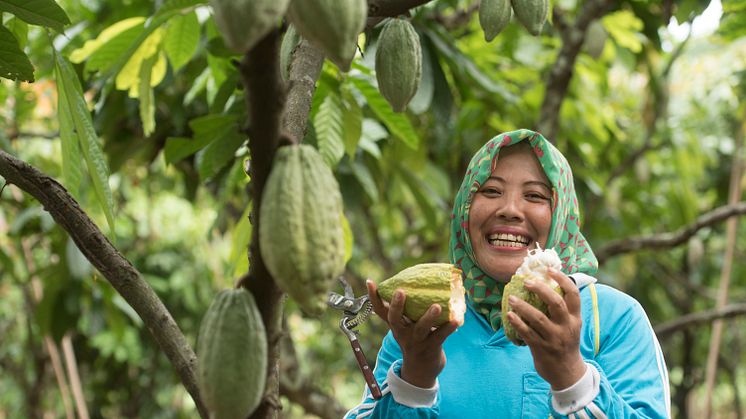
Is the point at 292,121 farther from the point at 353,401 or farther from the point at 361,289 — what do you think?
the point at 353,401

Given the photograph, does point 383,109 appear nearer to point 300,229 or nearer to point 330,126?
point 330,126

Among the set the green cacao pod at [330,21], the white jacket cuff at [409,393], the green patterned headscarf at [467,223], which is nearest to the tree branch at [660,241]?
the green patterned headscarf at [467,223]

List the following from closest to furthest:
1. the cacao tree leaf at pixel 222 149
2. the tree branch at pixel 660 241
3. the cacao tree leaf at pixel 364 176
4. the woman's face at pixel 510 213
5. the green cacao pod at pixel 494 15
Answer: the green cacao pod at pixel 494 15 < the woman's face at pixel 510 213 < the cacao tree leaf at pixel 222 149 < the cacao tree leaf at pixel 364 176 < the tree branch at pixel 660 241

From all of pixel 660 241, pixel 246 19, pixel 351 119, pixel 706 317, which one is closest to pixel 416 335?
pixel 246 19

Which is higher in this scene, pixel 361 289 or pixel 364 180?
pixel 364 180

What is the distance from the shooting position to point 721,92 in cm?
493

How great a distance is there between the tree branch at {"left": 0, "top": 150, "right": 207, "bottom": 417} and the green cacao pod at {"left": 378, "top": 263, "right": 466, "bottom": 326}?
249 mm

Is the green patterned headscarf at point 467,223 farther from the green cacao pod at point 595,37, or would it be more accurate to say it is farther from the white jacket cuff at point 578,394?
the green cacao pod at point 595,37

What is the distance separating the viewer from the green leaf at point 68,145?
1.24 metres

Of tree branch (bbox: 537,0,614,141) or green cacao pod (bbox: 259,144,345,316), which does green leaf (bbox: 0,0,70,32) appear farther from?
tree branch (bbox: 537,0,614,141)

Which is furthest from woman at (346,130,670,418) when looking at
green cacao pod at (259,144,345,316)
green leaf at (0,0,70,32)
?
green leaf at (0,0,70,32)

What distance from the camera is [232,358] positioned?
69cm

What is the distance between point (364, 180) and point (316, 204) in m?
1.95

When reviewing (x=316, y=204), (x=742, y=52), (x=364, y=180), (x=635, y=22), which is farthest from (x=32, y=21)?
(x=742, y=52)
